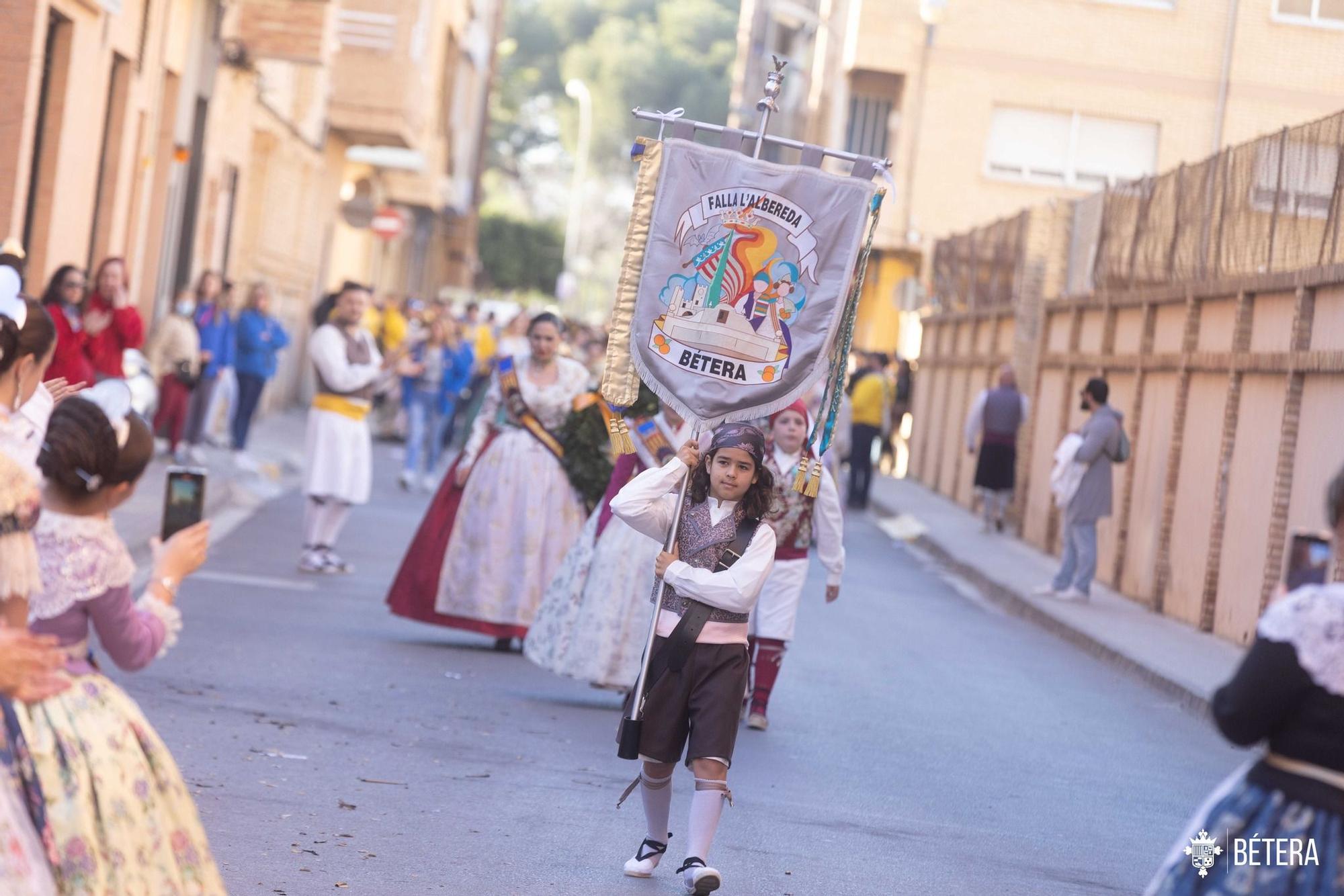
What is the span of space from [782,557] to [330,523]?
17.1ft

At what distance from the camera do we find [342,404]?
13703mm

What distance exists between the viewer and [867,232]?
776 cm

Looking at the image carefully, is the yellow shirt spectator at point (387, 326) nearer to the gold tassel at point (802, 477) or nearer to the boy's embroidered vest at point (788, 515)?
the boy's embroidered vest at point (788, 515)

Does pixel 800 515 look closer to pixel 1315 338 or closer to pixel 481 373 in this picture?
pixel 1315 338

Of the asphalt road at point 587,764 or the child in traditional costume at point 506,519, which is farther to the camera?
the child in traditional costume at point 506,519

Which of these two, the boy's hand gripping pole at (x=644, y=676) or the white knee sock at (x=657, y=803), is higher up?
the boy's hand gripping pole at (x=644, y=676)

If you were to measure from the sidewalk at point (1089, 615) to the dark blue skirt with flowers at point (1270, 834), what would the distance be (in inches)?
183

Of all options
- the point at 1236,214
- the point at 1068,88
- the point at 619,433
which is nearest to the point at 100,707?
the point at 619,433

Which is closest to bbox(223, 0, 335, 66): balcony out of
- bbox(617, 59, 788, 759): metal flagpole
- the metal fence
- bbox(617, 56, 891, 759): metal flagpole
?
the metal fence

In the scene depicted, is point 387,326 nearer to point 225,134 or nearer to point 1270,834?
point 225,134

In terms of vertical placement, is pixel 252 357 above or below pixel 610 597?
above

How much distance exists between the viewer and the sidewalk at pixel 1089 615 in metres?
13.5

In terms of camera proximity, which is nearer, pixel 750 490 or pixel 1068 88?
pixel 750 490

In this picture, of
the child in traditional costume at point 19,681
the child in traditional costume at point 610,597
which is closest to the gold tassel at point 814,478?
the child in traditional costume at point 610,597
